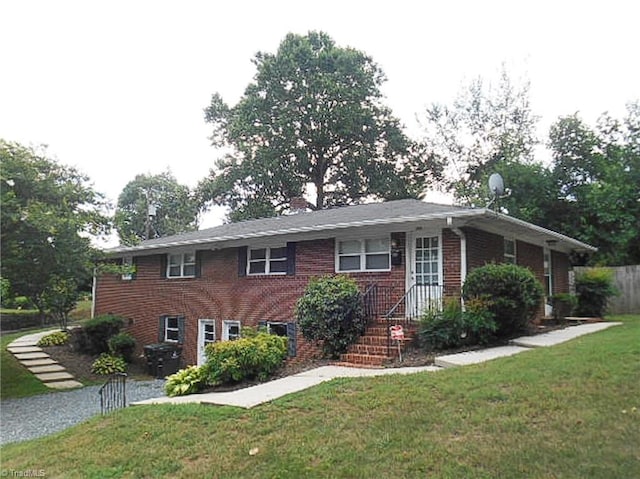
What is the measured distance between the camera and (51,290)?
1283 cm

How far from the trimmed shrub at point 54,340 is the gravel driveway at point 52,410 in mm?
4838

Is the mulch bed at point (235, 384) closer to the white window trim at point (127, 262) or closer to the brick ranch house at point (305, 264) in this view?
the brick ranch house at point (305, 264)

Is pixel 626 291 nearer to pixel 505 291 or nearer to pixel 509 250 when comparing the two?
pixel 509 250

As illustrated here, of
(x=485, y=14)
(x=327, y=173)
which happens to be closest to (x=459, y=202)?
(x=327, y=173)

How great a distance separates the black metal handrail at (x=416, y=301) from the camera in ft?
36.0

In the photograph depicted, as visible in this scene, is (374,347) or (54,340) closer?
(374,347)

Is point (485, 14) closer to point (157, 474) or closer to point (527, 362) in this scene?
point (527, 362)

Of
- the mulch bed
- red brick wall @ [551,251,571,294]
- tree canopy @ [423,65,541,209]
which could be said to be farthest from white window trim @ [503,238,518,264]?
tree canopy @ [423,65,541,209]

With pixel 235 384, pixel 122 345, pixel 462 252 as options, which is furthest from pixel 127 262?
pixel 462 252

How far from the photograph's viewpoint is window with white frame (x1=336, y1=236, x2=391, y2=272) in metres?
12.0

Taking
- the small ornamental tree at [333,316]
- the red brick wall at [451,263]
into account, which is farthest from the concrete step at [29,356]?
the red brick wall at [451,263]

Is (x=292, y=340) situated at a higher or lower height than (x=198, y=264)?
lower

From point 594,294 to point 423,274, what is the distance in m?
7.79

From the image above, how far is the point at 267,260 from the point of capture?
14242mm
